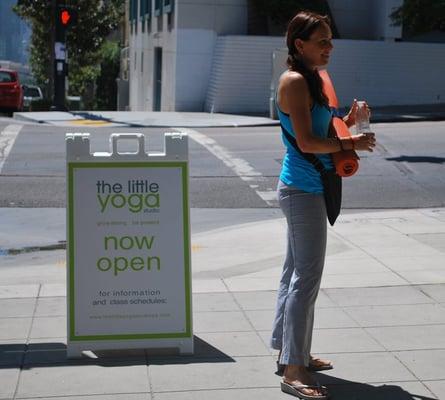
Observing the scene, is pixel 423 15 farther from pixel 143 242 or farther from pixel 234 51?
pixel 143 242

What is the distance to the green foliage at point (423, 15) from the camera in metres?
24.7

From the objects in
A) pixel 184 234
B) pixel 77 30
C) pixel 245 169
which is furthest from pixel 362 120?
pixel 77 30

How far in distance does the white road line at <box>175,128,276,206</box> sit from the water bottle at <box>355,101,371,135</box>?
6586mm

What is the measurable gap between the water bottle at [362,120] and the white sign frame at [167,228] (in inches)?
41.8

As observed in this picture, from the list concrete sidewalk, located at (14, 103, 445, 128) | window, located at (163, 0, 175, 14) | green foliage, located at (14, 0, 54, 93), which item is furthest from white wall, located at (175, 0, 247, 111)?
green foliage, located at (14, 0, 54, 93)

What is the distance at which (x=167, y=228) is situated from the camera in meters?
5.34

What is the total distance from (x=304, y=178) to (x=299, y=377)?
3.40 ft

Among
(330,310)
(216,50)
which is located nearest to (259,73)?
(216,50)

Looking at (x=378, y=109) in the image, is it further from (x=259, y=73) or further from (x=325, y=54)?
(x=325, y=54)

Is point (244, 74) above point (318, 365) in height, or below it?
above

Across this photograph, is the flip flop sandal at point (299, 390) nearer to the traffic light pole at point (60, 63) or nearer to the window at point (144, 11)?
the traffic light pole at point (60, 63)

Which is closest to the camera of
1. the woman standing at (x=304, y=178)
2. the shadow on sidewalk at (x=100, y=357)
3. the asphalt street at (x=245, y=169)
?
the woman standing at (x=304, y=178)

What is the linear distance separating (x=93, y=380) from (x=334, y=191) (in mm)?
1643

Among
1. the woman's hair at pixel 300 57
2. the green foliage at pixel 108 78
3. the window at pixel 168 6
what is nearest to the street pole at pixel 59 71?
the window at pixel 168 6
